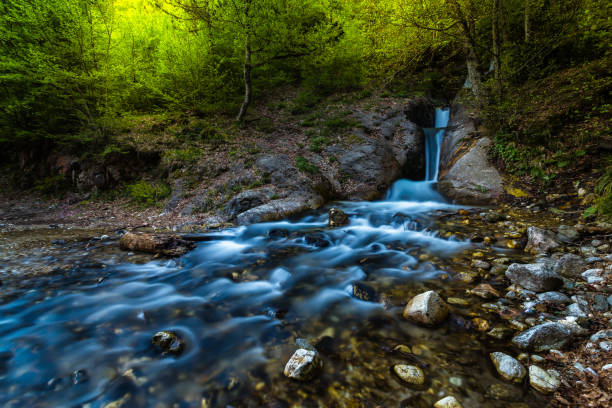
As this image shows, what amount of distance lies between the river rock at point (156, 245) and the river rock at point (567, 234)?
245 inches

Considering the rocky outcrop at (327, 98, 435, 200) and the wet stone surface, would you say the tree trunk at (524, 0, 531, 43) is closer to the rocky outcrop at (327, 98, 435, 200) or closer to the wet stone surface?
the rocky outcrop at (327, 98, 435, 200)

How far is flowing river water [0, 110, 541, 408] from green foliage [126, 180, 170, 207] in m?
3.32

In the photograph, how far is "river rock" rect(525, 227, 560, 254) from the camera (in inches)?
149

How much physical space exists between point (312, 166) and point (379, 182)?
2.40 metres

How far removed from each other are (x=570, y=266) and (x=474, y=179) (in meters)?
4.72

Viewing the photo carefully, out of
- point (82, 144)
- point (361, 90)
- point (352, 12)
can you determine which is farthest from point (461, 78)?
point (82, 144)

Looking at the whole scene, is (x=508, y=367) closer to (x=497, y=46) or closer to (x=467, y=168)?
(x=467, y=168)

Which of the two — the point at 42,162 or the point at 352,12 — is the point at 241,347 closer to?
the point at 42,162

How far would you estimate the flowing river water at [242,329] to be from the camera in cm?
195

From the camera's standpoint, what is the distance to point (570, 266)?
3.08 m

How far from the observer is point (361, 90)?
1371cm

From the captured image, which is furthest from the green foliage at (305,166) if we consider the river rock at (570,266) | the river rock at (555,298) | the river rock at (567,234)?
the river rock at (555,298)

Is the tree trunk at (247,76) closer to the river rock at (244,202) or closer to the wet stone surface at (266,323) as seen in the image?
the river rock at (244,202)

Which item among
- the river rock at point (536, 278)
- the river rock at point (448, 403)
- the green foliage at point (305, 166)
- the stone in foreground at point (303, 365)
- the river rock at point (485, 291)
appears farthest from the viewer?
the green foliage at point (305, 166)
